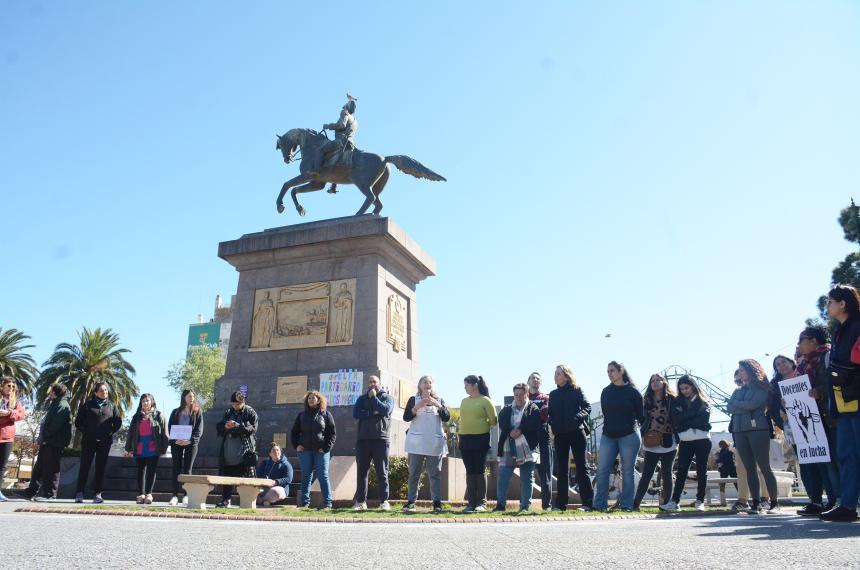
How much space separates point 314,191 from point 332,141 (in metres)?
1.37

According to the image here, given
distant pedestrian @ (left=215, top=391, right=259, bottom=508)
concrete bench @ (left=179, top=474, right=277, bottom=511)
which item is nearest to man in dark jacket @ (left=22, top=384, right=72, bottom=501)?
distant pedestrian @ (left=215, top=391, right=259, bottom=508)

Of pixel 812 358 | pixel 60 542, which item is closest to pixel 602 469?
pixel 812 358

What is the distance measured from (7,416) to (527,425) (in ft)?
24.6

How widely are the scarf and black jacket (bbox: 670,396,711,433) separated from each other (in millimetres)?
1761

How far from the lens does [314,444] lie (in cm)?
975

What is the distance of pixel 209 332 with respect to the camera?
9912 centimetres

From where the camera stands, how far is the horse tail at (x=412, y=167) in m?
16.4

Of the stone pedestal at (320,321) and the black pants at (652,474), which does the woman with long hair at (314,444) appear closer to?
the stone pedestal at (320,321)

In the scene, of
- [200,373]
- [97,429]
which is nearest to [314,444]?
[97,429]

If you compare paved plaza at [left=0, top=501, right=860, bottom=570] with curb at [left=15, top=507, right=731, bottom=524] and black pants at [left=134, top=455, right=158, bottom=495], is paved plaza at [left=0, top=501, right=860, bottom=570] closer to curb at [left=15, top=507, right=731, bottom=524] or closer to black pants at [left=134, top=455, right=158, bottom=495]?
curb at [left=15, top=507, right=731, bottom=524]

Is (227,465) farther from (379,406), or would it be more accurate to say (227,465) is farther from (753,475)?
(753,475)

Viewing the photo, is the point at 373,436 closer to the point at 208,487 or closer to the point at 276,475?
the point at 208,487

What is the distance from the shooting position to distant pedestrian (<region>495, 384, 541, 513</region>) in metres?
9.02

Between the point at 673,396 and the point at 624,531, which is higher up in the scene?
the point at 673,396
